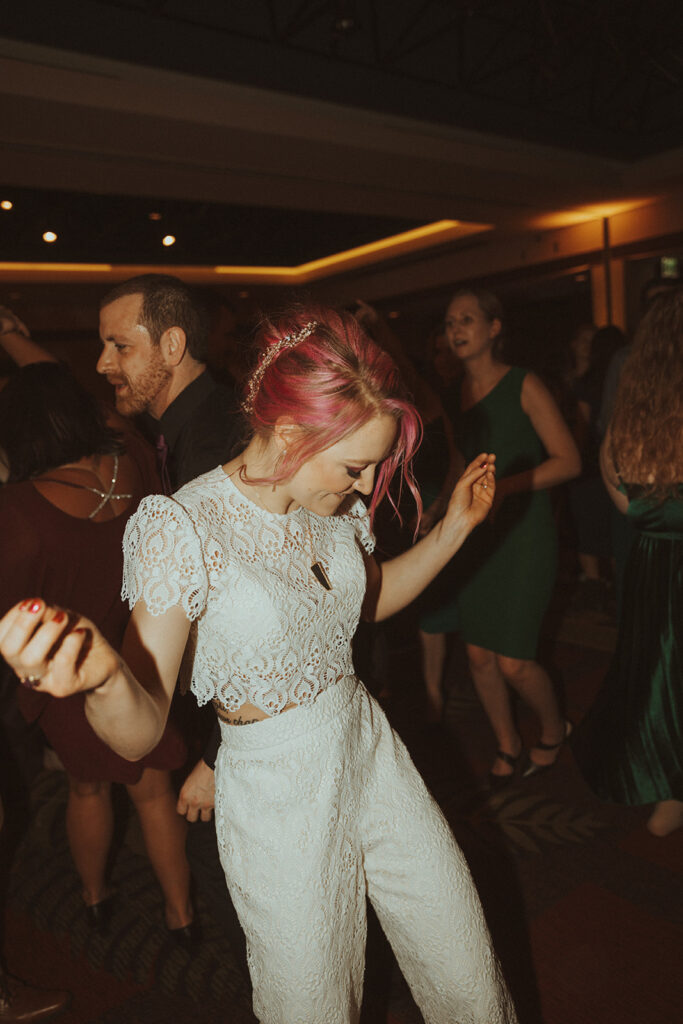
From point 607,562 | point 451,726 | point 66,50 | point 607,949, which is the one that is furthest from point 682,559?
point 66,50

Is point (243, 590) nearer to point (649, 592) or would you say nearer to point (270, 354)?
point (270, 354)

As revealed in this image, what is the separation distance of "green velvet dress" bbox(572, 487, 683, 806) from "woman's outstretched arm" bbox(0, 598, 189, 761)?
5.39ft

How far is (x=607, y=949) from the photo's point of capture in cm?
194

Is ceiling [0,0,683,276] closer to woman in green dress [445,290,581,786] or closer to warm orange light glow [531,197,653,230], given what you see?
warm orange light glow [531,197,653,230]

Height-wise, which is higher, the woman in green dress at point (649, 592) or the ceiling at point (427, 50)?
the ceiling at point (427, 50)

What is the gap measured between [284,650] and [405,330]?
10888mm

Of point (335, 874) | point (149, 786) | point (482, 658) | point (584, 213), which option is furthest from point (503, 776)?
point (584, 213)

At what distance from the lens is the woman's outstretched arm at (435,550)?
1432mm

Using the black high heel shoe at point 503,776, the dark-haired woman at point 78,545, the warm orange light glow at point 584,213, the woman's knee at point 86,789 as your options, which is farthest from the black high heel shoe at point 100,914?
the warm orange light glow at point 584,213

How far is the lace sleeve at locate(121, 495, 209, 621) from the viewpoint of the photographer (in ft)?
3.34

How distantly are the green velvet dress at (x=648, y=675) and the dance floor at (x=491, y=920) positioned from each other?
23cm

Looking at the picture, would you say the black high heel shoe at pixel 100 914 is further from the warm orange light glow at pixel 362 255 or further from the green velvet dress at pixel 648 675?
the warm orange light glow at pixel 362 255

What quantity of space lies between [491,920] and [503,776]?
2.11 ft

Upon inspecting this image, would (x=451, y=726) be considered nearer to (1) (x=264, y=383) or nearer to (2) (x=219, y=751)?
(2) (x=219, y=751)
